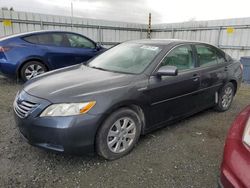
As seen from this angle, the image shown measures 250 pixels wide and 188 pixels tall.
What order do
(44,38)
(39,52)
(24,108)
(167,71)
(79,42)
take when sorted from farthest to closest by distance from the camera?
(79,42)
(44,38)
(39,52)
(167,71)
(24,108)

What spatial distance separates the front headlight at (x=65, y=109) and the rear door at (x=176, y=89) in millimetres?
941

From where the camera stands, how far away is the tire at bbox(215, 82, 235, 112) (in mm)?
4031

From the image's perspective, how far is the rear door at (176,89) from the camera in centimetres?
282

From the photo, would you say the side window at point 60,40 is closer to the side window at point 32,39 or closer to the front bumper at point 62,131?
the side window at point 32,39

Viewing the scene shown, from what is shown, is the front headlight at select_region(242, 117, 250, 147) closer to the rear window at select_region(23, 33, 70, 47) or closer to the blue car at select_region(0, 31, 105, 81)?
the blue car at select_region(0, 31, 105, 81)

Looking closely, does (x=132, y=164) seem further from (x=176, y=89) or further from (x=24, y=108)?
(x=24, y=108)

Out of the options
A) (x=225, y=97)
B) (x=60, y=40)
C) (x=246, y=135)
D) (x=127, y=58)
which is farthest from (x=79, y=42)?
(x=246, y=135)

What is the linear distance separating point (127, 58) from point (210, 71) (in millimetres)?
1501

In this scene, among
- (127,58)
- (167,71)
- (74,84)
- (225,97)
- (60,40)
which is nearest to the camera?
(74,84)

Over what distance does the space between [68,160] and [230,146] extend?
182 centimetres

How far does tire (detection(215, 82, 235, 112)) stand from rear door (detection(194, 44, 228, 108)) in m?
0.17

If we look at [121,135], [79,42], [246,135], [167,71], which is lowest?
[121,135]

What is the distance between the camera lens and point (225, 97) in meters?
4.16

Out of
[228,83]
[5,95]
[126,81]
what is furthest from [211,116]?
[5,95]
